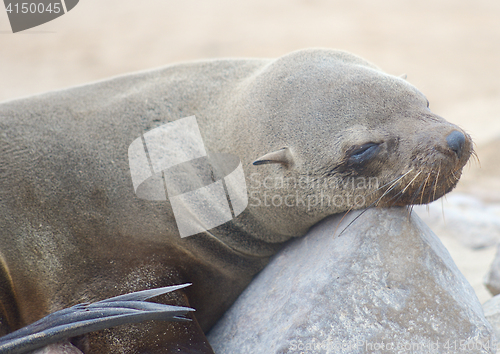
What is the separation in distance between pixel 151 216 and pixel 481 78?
12292 millimetres

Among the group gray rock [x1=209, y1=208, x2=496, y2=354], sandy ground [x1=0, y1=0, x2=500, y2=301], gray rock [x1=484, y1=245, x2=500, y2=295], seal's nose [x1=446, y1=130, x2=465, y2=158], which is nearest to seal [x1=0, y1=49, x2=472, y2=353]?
seal's nose [x1=446, y1=130, x2=465, y2=158]

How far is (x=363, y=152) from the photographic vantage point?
291 cm

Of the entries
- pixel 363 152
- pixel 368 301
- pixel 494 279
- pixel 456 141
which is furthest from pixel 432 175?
pixel 494 279

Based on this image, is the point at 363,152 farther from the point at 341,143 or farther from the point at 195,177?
the point at 195,177

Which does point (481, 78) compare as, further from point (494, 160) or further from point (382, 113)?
point (382, 113)

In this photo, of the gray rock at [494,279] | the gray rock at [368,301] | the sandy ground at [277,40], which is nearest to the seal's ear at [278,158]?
the gray rock at [368,301]

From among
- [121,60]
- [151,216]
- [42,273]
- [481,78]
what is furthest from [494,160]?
[121,60]

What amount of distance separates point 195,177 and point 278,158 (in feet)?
2.14

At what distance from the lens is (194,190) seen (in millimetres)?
3311

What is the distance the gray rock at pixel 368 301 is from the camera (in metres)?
2.65

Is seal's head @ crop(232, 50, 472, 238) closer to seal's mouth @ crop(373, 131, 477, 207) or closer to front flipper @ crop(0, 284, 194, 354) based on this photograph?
seal's mouth @ crop(373, 131, 477, 207)

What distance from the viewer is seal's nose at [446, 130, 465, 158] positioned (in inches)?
108

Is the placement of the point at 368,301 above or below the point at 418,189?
below

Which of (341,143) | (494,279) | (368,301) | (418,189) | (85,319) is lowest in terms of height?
(494,279)
